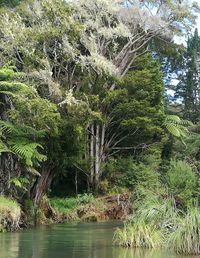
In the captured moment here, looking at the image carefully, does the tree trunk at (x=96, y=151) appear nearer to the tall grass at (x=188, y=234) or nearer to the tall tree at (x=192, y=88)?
the tall grass at (x=188, y=234)

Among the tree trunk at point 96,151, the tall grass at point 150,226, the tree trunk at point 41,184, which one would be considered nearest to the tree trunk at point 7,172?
the tree trunk at point 41,184

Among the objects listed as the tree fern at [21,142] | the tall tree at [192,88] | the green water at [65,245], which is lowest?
the green water at [65,245]

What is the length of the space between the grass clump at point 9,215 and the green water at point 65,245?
0.46 m

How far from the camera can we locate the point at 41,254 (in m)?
12.2

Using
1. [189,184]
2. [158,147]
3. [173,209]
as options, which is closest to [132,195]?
[189,184]

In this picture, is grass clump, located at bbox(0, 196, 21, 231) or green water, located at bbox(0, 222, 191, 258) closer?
green water, located at bbox(0, 222, 191, 258)

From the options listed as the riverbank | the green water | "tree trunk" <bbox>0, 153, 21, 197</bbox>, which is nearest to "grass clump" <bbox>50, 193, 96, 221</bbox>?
the riverbank

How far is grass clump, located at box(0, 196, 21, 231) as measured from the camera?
17094 millimetres

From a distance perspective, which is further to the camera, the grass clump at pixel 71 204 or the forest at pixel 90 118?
the grass clump at pixel 71 204

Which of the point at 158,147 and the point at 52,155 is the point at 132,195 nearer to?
the point at 52,155

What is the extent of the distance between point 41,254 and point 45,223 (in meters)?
8.33

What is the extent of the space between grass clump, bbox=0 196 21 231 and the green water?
0.46 metres

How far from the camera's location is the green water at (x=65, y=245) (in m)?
12.0

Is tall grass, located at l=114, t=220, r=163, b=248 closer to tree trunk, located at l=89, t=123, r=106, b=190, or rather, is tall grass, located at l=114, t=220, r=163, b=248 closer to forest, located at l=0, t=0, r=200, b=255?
forest, located at l=0, t=0, r=200, b=255
